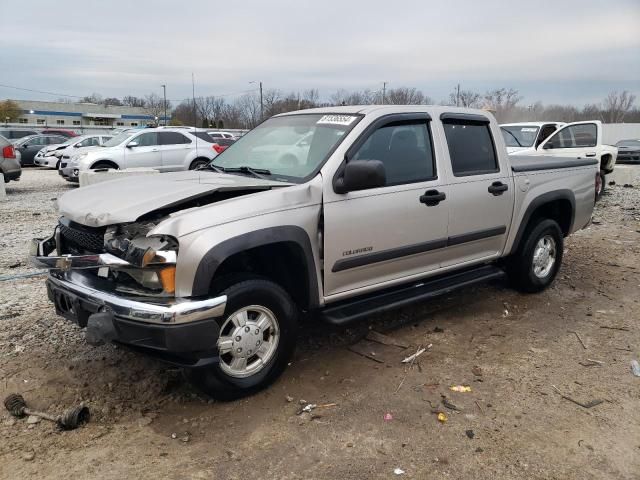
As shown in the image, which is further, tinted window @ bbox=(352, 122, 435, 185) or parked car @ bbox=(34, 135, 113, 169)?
parked car @ bbox=(34, 135, 113, 169)

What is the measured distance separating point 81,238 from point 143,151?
39.3 feet

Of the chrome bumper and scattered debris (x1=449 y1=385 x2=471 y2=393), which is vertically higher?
the chrome bumper

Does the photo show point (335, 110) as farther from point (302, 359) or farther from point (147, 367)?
point (147, 367)

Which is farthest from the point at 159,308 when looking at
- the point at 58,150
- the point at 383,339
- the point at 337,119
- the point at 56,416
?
the point at 58,150

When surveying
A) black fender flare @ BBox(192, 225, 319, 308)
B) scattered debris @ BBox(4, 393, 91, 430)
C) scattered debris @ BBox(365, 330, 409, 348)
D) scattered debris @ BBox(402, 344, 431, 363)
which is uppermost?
black fender flare @ BBox(192, 225, 319, 308)

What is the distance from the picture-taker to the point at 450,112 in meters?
4.75

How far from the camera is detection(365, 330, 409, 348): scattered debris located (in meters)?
4.43

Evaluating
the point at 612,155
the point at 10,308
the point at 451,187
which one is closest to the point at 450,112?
the point at 451,187

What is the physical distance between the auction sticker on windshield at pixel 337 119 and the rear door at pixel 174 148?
11.3 metres

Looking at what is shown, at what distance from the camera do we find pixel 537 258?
Answer: 570 cm

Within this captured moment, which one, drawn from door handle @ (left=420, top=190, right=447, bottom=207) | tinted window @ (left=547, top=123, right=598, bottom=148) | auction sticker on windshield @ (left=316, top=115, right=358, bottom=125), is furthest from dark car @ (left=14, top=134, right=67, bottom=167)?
door handle @ (left=420, top=190, right=447, bottom=207)

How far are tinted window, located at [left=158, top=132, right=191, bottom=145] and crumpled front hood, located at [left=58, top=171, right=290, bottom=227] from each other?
1159cm

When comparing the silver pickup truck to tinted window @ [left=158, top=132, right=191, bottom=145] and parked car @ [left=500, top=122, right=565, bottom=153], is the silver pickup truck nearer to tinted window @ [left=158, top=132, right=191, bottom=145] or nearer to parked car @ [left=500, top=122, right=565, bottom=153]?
parked car @ [left=500, top=122, right=565, bottom=153]

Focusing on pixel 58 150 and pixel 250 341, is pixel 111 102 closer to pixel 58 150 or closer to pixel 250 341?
pixel 58 150
